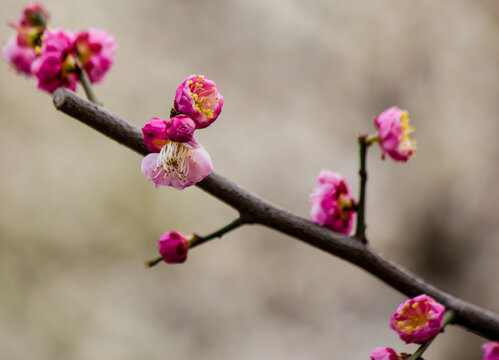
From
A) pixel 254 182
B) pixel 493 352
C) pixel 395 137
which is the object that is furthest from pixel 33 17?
pixel 254 182

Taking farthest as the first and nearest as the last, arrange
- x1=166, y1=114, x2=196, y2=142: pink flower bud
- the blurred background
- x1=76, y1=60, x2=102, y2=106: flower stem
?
the blurred background, x1=76, y1=60, x2=102, y2=106: flower stem, x1=166, y1=114, x2=196, y2=142: pink flower bud

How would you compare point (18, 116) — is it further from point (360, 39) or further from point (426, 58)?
point (426, 58)

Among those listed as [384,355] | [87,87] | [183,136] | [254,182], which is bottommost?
[384,355]

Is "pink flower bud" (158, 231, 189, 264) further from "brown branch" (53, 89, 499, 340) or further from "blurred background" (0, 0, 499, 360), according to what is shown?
"blurred background" (0, 0, 499, 360)

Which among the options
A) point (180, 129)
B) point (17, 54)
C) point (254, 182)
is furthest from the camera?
point (254, 182)

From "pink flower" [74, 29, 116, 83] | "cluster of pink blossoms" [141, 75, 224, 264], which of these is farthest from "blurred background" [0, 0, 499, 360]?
"cluster of pink blossoms" [141, 75, 224, 264]

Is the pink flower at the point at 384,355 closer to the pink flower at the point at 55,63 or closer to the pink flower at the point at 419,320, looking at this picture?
the pink flower at the point at 419,320

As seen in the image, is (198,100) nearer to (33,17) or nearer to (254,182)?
(33,17)

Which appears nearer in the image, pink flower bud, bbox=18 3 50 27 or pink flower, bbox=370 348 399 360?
pink flower, bbox=370 348 399 360
